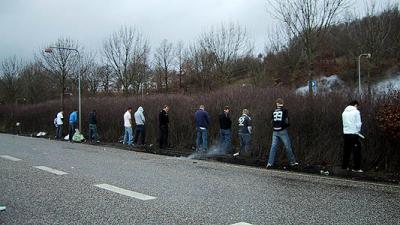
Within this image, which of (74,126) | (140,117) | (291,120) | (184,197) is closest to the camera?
(184,197)

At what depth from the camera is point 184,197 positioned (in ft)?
29.1

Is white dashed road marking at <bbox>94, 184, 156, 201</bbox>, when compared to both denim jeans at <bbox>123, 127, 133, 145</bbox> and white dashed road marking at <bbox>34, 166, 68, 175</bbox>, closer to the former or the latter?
white dashed road marking at <bbox>34, 166, 68, 175</bbox>

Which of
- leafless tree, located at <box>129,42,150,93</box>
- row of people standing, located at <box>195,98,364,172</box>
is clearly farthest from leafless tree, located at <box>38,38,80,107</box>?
row of people standing, located at <box>195,98,364,172</box>

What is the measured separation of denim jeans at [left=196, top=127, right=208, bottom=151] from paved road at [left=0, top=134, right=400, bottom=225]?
521 cm

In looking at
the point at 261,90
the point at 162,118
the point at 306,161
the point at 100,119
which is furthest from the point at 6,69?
the point at 306,161

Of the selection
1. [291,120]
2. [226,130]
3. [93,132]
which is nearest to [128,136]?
[93,132]

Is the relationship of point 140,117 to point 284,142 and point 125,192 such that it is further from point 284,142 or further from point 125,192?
point 125,192

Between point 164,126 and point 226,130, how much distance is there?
4246mm

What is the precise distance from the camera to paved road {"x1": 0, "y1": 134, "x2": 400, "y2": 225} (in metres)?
7.25

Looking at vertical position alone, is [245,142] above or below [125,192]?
above

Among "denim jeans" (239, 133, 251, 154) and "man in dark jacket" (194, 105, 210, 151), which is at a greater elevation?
"man in dark jacket" (194, 105, 210, 151)

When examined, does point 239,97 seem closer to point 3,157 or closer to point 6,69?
point 3,157

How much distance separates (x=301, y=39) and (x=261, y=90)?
13.7 feet

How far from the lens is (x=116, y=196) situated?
9.02m
